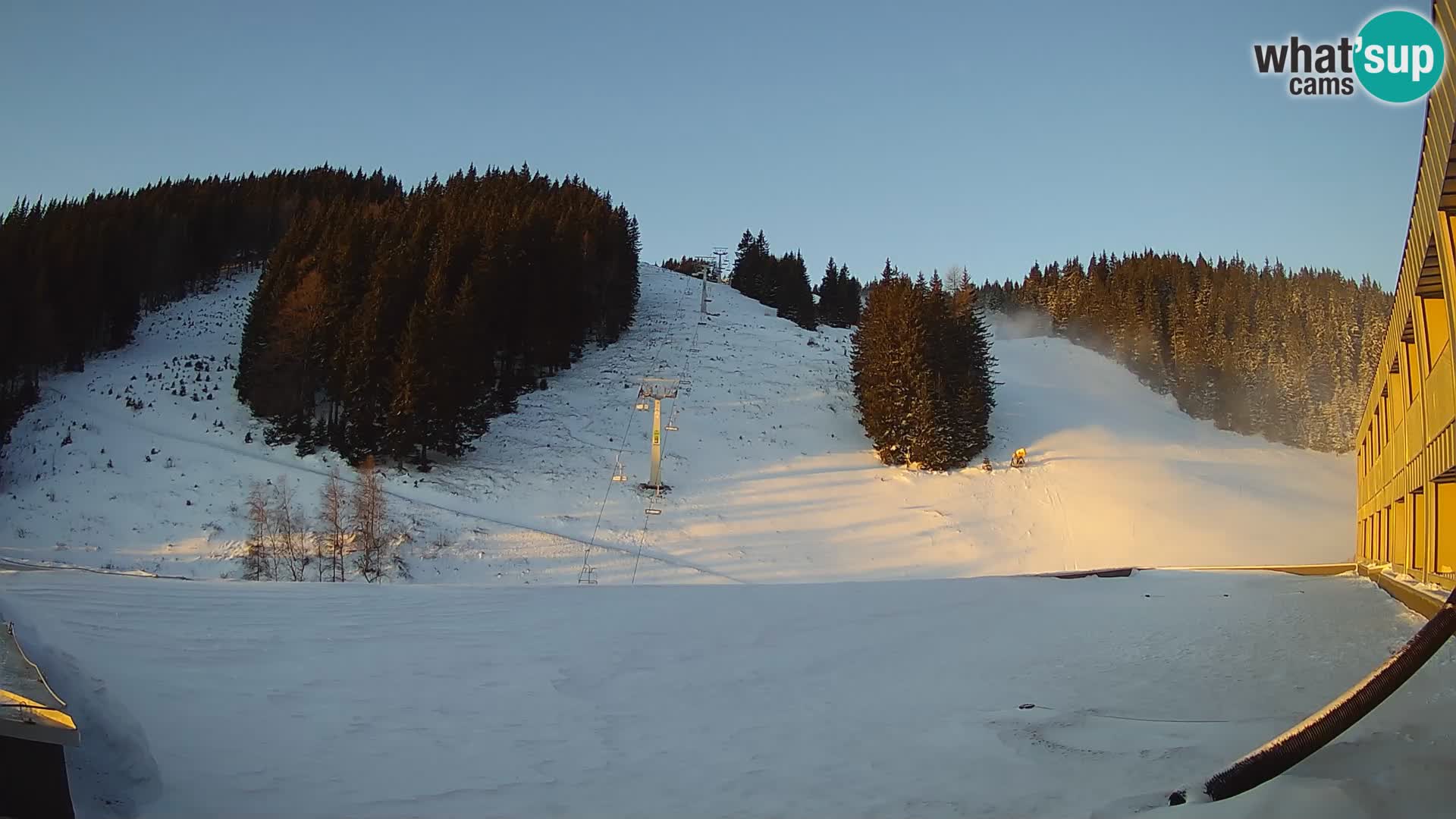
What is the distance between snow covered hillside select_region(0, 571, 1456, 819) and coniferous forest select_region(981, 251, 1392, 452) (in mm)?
46172

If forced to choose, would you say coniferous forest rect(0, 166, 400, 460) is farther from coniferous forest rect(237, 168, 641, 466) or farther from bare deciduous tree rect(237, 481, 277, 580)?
bare deciduous tree rect(237, 481, 277, 580)

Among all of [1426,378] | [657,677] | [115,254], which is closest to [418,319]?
[115,254]

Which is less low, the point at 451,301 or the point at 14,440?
the point at 451,301

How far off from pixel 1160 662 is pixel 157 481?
30641mm

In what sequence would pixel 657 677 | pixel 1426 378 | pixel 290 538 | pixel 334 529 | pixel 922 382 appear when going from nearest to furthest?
pixel 657 677 → pixel 1426 378 → pixel 290 538 → pixel 334 529 → pixel 922 382

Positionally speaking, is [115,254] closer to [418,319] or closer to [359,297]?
[359,297]

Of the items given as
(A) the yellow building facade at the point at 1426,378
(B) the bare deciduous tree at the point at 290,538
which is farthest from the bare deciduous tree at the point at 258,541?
(A) the yellow building facade at the point at 1426,378

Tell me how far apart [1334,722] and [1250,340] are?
213 feet

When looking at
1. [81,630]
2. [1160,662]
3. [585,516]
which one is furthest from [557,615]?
[585,516]

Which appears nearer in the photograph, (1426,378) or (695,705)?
(695,705)

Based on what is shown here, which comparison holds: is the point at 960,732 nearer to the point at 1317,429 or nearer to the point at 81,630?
the point at 81,630

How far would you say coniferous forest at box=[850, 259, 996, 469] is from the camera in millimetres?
37594

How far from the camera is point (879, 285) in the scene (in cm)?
4762

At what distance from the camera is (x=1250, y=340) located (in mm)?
59312
